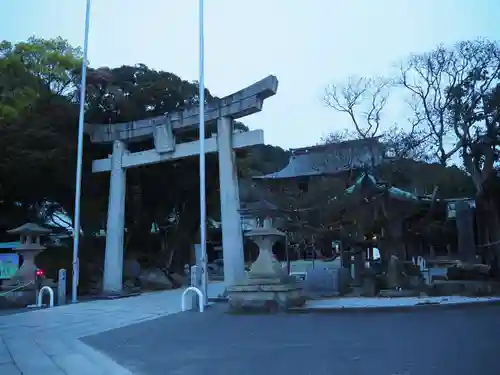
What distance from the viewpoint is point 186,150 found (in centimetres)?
1961

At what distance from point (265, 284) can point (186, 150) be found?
349 inches

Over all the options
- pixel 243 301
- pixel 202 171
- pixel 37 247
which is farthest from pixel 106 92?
pixel 243 301

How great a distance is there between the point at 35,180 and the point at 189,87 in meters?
9.04

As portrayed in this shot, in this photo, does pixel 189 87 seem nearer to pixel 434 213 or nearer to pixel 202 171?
pixel 202 171

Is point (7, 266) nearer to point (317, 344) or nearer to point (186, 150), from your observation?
point (186, 150)

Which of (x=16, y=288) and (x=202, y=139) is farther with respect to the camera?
(x=16, y=288)

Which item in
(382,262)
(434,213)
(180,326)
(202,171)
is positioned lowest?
(180,326)

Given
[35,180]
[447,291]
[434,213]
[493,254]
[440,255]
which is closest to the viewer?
[447,291]

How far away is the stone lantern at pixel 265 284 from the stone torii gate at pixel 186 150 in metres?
3.87

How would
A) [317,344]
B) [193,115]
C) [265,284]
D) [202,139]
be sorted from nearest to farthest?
[317,344] → [265,284] → [202,139] → [193,115]

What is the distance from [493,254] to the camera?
16906 mm

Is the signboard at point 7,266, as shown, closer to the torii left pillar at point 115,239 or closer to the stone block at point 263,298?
the torii left pillar at point 115,239

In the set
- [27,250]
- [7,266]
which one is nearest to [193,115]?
[27,250]

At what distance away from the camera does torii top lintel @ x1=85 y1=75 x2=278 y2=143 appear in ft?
55.8
